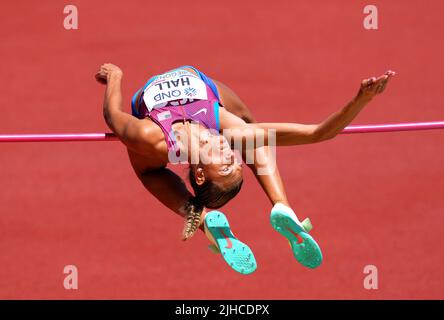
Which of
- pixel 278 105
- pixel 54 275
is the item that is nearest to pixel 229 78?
pixel 278 105

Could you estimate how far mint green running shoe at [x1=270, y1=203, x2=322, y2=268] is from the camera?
13.3 ft

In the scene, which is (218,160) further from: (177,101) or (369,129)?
(369,129)

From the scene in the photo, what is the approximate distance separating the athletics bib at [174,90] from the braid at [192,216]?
498 millimetres

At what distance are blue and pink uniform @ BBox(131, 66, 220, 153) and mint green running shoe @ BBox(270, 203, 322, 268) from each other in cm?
50

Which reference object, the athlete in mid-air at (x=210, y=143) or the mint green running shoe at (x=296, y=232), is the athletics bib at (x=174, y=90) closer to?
the athlete in mid-air at (x=210, y=143)

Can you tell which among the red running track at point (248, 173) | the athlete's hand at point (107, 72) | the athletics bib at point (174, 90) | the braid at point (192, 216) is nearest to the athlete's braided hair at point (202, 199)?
the braid at point (192, 216)

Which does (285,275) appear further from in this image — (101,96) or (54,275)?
(101,96)

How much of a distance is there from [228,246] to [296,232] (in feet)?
1.11

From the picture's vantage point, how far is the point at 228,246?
4215mm

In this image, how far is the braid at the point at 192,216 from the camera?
4.23 meters

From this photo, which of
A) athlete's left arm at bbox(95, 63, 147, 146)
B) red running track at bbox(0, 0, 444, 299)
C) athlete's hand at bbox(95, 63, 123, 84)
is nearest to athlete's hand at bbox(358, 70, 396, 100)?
athlete's left arm at bbox(95, 63, 147, 146)

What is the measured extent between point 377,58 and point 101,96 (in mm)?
2555

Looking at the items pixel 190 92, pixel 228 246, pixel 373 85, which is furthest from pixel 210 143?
pixel 373 85

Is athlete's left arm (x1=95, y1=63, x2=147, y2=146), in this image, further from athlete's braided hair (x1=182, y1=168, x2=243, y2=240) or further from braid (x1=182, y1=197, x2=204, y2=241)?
braid (x1=182, y1=197, x2=204, y2=241)
